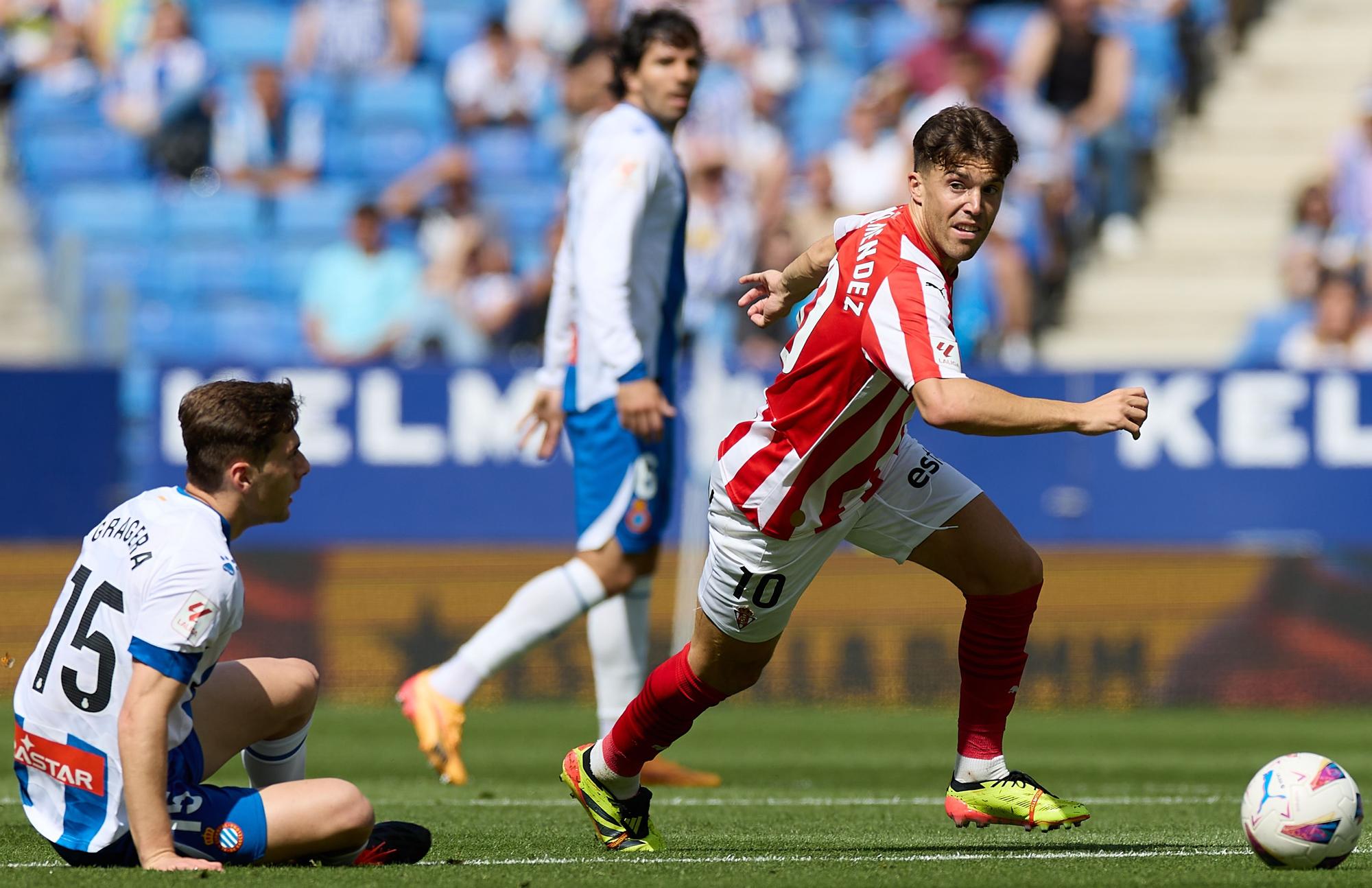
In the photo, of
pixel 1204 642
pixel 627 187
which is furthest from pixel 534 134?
pixel 627 187

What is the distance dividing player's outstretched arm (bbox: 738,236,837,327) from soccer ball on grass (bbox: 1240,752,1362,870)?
5.74 feet

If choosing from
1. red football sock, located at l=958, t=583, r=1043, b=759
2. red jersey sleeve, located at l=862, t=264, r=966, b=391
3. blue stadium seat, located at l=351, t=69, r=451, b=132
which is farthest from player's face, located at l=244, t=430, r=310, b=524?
blue stadium seat, located at l=351, t=69, r=451, b=132

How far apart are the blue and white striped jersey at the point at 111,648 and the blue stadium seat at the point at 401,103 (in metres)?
10.9

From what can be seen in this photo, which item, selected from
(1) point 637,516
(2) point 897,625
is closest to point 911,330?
(1) point 637,516

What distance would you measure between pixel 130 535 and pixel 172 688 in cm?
38

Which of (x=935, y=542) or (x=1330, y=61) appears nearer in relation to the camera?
(x=935, y=542)

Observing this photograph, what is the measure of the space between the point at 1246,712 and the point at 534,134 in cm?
709

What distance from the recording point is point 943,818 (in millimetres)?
6051

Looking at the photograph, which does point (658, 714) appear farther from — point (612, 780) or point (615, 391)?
→ point (615, 391)

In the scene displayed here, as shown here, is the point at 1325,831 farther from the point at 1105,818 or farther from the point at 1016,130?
the point at 1016,130

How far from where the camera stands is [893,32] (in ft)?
49.4


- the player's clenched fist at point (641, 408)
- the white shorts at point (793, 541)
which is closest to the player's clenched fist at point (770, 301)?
the white shorts at point (793, 541)

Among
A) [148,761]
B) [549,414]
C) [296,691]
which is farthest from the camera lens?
[549,414]

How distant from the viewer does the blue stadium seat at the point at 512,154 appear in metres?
14.5
